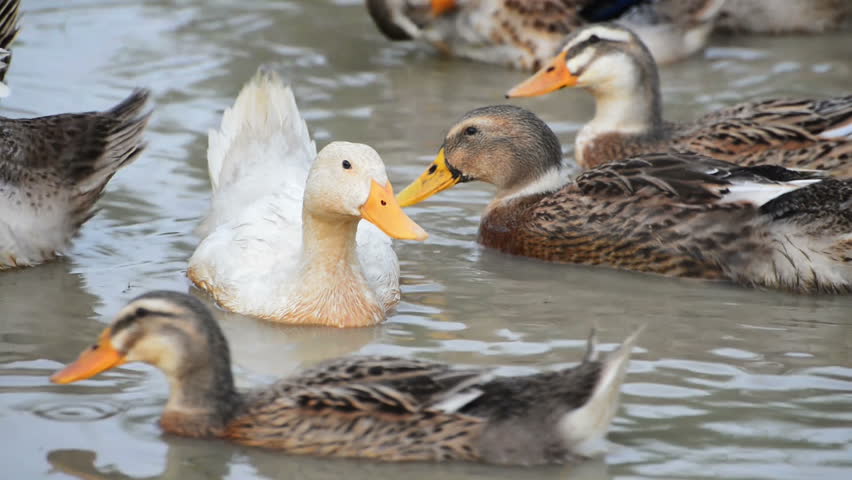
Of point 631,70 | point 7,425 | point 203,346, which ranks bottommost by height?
point 7,425

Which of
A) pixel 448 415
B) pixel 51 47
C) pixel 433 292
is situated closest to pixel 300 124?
pixel 433 292

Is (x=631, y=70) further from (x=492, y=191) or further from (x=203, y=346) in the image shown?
(x=203, y=346)

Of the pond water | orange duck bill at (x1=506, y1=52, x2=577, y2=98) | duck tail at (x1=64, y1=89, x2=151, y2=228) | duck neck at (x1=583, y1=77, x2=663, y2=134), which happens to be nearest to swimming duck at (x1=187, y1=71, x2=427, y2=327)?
the pond water

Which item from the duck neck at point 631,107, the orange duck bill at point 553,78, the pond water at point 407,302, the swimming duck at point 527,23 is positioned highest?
the swimming duck at point 527,23

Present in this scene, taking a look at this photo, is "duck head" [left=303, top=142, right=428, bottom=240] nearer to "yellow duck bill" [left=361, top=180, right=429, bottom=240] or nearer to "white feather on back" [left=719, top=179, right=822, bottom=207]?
"yellow duck bill" [left=361, top=180, right=429, bottom=240]

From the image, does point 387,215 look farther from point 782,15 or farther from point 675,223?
point 782,15

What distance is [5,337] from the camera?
6906 mm

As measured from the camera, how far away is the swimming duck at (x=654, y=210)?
7648 millimetres

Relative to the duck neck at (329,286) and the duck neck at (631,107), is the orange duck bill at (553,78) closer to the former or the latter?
the duck neck at (631,107)

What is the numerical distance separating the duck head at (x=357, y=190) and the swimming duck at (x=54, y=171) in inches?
69.7

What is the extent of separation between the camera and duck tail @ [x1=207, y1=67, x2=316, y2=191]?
8.47 metres

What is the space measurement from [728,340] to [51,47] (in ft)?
23.6

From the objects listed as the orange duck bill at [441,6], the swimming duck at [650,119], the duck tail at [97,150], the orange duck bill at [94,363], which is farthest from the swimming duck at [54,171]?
the orange duck bill at [441,6]

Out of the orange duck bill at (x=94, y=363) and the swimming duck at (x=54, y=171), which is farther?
the swimming duck at (x=54, y=171)
